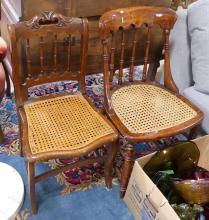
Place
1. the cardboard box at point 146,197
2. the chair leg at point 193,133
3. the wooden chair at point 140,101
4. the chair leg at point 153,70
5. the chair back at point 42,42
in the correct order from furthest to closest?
1. the chair leg at point 153,70
2. the chair leg at point 193,133
3. the wooden chair at point 140,101
4. the chair back at point 42,42
5. the cardboard box at point 146,197

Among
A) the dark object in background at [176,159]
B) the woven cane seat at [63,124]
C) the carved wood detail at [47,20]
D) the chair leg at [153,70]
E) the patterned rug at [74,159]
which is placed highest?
the carved wood detail at [47,20]

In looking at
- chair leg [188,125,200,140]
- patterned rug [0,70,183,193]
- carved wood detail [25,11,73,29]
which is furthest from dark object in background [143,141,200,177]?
carved wood detail [25,11,73,29]

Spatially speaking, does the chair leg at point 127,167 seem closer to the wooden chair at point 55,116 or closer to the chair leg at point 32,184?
the wooden chair at point 55,116

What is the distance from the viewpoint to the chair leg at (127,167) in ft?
4.93

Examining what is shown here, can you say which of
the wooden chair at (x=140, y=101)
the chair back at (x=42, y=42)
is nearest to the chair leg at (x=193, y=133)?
the wooden chair at (x=140, y=101)

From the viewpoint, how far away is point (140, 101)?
5.56 ft

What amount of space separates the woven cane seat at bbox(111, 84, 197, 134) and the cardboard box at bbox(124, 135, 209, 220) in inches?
5.9

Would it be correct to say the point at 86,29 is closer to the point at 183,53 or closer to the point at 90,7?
the point at 90,7

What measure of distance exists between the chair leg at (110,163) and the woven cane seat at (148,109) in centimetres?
13

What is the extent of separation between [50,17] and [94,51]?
0.57 metres

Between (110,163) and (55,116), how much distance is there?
39 cm

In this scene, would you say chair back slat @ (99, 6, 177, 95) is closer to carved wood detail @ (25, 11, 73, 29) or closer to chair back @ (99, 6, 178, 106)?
chair back @ (99, 6, 178, 106)

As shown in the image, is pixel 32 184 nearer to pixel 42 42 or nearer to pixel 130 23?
pixel 42 42

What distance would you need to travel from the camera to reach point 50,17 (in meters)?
1.45
